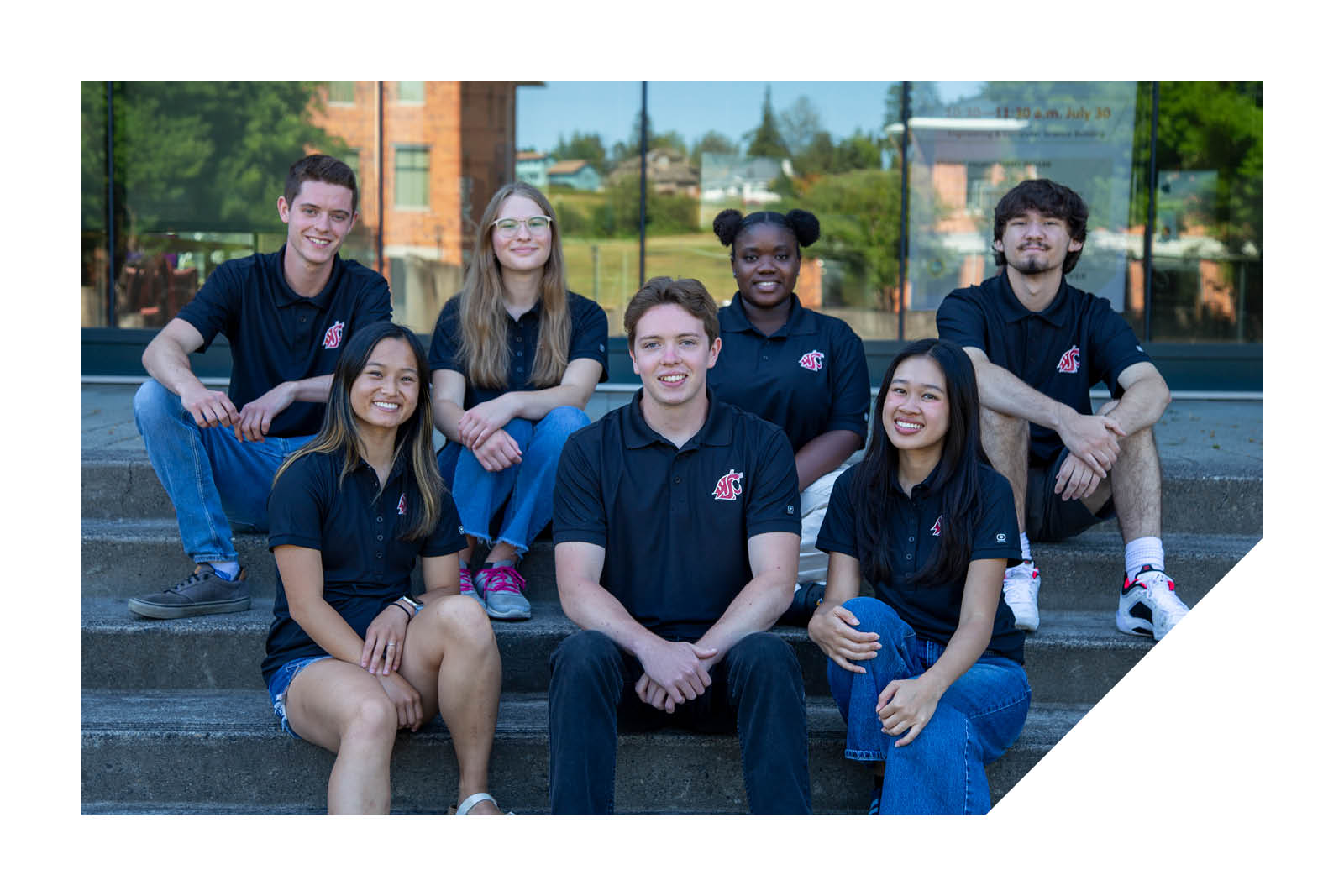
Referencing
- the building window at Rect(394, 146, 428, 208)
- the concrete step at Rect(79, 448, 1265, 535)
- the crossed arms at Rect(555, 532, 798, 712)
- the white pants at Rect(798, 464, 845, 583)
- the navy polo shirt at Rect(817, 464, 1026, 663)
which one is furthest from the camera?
the building window at Rect(394, 146, 428, 208)

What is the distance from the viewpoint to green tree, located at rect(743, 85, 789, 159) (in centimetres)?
924

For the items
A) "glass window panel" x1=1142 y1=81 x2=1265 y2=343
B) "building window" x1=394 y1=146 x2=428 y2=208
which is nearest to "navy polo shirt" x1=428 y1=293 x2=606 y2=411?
"building window" x1=394 y1=146 x2=428 y2=208

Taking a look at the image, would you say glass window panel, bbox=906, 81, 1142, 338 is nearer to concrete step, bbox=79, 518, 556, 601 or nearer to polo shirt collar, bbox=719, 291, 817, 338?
polo shirt collar, bbox=719, 291, 817, 338

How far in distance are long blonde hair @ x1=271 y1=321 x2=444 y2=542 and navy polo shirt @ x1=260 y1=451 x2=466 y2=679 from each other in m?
0.02

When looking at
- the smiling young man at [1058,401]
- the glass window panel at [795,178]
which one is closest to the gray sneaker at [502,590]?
the smiling young man at [1058,401]

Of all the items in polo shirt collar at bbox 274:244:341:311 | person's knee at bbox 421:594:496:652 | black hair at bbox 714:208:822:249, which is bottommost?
person's knee at bbox 421:594:496:652

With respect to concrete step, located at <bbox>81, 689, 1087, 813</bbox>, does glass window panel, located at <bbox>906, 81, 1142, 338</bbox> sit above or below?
above

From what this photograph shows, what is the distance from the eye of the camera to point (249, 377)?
13.5ft

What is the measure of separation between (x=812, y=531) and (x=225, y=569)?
1.92m

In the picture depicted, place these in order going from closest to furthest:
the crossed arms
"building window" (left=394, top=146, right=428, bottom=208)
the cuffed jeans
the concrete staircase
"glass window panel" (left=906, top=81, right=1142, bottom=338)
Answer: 1. the cuffed jeans
2. the crossed arms
3. the concrete staircase
4. "glass window panel" (left=906, top=81, right=1142, bottom=338)
5. "building window" (left=394, top=146, right=428, bottom=208)

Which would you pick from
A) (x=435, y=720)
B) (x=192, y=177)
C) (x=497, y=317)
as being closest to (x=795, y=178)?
(x=192, y=177)

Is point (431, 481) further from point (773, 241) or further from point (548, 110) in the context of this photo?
point (548, 110)

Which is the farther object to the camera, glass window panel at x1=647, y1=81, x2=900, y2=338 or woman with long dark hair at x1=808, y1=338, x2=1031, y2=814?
glass window panel at x1=647, y1=81, x2=900, y2=338

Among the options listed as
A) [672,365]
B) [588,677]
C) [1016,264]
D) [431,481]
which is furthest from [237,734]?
[1016,264]
